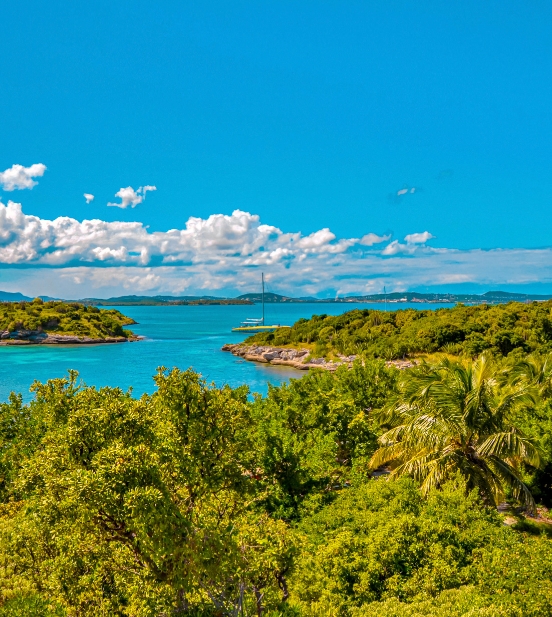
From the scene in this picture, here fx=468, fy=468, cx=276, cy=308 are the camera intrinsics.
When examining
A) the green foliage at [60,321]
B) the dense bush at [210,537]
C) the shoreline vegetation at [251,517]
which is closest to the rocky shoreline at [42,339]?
the green foliage at [60,321]

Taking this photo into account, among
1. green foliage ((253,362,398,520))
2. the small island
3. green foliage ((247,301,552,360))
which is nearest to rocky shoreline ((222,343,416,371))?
green foliage ((247,301,552,360))

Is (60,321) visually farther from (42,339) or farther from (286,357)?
(286,357)

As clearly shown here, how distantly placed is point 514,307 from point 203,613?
329 ft

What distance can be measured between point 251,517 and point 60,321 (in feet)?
495

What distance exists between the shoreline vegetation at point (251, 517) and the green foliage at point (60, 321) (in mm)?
133996

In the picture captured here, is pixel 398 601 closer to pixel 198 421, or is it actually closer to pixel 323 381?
pixel 198 421

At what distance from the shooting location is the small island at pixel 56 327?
454ft

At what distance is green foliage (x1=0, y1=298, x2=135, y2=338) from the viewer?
142 m

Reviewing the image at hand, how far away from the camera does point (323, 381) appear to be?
31375 millimetres

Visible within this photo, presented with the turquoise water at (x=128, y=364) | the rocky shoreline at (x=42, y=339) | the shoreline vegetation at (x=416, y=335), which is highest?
the shoreline vegetation at (x=416, y=335)

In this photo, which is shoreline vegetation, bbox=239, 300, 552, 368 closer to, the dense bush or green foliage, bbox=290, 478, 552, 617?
green foliage, bbox=290, 478, 552, 617

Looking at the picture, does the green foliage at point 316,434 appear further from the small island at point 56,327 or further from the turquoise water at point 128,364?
the small island at point 56,327

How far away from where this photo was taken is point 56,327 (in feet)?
478

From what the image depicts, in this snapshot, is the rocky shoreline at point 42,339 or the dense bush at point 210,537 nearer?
the dense bush at point 210,537
